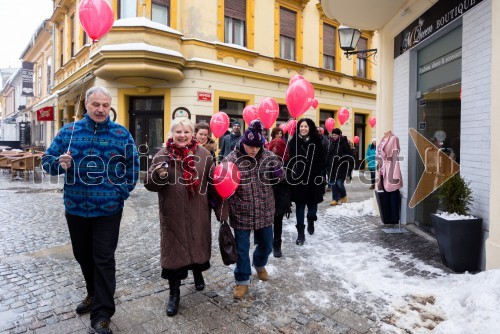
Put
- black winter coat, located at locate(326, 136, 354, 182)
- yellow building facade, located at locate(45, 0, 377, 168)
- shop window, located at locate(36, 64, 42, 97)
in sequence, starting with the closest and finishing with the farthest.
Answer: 1. black winter coat, located at locate(326, 136, 354, 182)
2. yellow building facade, located at locate(45, 0, 377, 168)
3. shop window, located at locate(36, 64, 42, 97)

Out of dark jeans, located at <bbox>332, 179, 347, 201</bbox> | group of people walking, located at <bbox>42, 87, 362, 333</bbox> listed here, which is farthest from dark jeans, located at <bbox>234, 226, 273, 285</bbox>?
dark jeans, located at <bbox>332, 179, 347, 201</bbox>

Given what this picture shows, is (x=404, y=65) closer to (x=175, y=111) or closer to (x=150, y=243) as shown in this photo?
(x=150, y=243)

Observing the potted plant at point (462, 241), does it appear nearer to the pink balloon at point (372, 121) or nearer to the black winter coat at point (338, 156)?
the black winter coat at point (338, 156)

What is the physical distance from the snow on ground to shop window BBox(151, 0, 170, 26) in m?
10.4

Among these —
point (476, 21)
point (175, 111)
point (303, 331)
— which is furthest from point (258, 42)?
point (303, 331)

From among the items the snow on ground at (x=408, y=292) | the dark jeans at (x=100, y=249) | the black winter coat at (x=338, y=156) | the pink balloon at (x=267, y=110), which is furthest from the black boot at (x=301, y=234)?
the black winter coat at (x=338, y=156)

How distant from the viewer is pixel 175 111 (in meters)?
12.4

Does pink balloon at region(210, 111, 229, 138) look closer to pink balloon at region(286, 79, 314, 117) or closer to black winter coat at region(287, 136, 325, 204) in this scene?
pink balloon at region(286, 79, 314, 117)

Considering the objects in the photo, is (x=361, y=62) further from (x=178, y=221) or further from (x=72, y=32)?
(x=178, y=221)

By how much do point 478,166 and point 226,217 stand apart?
3188 millimetres

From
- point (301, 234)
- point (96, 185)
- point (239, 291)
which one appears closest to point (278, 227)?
point (301, 234)

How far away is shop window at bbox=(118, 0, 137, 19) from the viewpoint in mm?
12102

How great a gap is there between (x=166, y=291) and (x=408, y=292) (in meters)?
2.45

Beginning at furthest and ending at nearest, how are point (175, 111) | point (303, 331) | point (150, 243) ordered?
1. point (175, 111)
2. point (150, 243)
3. point (303, 331)
